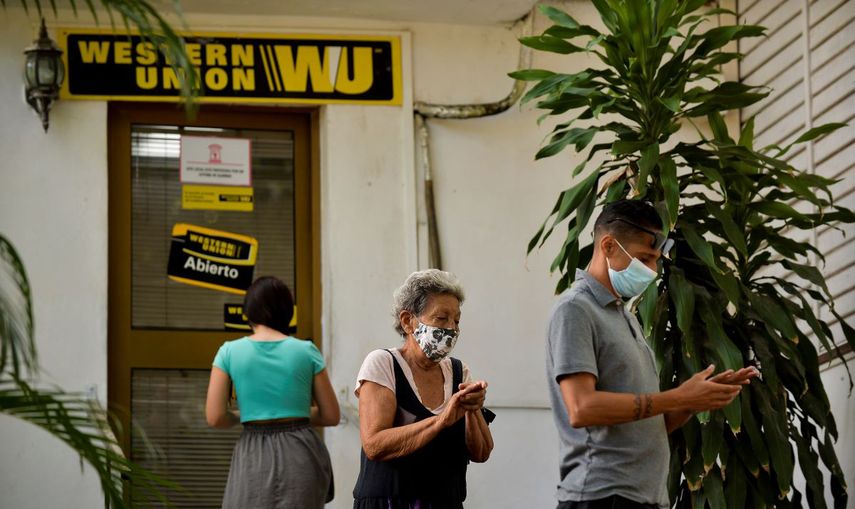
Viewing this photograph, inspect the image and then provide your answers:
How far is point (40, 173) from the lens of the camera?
7.06 meters

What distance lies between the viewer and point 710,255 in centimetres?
572

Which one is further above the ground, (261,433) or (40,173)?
(40,173)

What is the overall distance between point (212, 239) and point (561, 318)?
11.4 ft

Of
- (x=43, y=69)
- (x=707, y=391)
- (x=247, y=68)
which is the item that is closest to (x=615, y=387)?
(x=707, y=391)

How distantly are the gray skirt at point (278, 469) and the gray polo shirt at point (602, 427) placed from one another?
56.9 inches

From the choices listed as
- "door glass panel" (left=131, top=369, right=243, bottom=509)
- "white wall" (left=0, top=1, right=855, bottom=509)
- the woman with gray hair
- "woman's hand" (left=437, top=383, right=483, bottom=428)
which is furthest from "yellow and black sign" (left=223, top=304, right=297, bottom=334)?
"woman's hand" (left=437, top=383, right=483, bottom=428)

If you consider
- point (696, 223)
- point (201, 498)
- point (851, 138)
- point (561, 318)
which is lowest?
point (201, 498)

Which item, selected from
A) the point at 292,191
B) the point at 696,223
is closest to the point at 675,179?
the point at 696,223

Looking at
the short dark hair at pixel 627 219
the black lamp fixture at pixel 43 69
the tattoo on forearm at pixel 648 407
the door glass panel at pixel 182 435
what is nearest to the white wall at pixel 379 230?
the black lamp fixture at pixel 43 69

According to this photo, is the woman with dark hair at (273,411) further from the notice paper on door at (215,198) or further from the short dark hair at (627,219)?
the notice paper on door at (215,198)

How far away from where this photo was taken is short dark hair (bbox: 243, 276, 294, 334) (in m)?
5.54

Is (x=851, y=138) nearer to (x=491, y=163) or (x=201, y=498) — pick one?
(x=491, y=163)

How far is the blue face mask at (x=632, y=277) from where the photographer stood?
425 cm

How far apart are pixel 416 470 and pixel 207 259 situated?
10.2 ft
